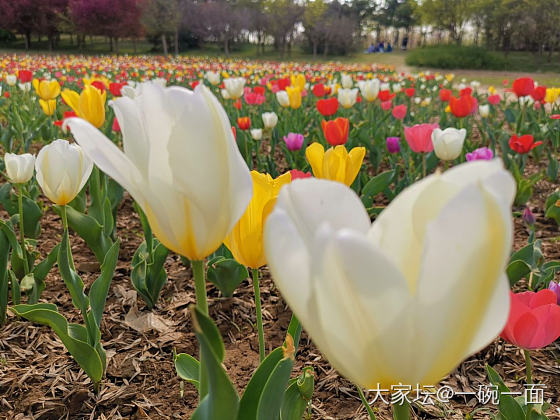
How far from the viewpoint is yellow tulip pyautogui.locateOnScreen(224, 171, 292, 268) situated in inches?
34.0

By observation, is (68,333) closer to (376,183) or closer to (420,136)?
(376,183)

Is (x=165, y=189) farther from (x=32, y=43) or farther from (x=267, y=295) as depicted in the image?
(x=32, y=43)

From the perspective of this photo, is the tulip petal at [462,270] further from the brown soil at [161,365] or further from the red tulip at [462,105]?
the red tulip at [462,105]

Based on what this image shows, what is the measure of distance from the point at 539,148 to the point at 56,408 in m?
4.22

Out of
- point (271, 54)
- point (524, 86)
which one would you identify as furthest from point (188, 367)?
point (271, 54)

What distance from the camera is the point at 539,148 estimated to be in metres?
4.45

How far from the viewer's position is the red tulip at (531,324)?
1.02 m

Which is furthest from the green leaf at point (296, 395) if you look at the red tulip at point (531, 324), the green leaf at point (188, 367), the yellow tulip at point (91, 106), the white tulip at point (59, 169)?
the yellow tulip at point (91, 106)

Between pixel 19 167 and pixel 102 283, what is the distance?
2.39ft

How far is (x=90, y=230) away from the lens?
6.95ft

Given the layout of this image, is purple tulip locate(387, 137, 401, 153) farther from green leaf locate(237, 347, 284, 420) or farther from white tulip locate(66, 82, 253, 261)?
white tulip locate(66, 82, 253, 261)

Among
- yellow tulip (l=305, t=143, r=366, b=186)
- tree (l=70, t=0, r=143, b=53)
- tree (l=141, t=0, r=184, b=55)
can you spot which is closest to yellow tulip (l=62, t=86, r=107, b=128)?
yellow tulip (l=305, t=143, r=366, b=186)

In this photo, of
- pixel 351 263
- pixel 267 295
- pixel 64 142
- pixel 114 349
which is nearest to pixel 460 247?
pixel 351 263

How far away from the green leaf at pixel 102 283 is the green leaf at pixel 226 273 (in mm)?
450
